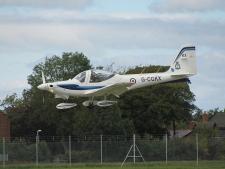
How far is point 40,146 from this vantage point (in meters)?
53.3

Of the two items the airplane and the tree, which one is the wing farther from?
the tree

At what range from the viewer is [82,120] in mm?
81312

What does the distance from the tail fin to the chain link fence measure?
31.0ft

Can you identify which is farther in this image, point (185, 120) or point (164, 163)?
point (185, 120)

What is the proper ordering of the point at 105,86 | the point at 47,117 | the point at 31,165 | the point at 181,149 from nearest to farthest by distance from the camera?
the point at 105,86 → the point at 31,165 → the point at 181,149 → the point at 47,117

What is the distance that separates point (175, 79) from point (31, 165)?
42.9ft

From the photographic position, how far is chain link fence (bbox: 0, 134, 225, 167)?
5312cm

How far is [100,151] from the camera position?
177 feet

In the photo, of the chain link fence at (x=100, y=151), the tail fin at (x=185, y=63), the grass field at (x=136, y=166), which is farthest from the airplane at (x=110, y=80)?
the chain link fence at (x=100, y=151)

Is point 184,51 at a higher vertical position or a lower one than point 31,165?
higher

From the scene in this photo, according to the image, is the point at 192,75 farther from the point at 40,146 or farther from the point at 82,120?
the point at 82,120

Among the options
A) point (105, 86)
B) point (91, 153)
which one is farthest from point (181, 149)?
point (105, 86)

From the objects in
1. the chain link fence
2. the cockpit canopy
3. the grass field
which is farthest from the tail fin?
the chain link fence

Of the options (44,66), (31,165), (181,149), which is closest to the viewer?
(31,165)
